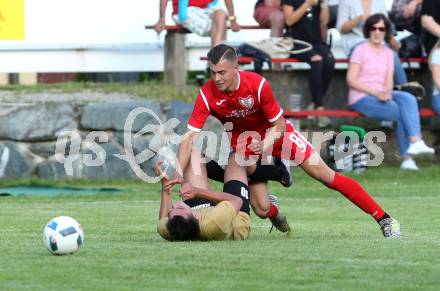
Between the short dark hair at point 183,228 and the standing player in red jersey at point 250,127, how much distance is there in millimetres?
582

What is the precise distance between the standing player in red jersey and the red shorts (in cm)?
705

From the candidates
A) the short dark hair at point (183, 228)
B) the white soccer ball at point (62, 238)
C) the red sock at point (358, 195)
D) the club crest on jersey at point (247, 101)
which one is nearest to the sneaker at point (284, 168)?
the red sock at point (358, 195)

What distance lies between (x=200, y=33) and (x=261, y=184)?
6.62m

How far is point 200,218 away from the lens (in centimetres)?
1005

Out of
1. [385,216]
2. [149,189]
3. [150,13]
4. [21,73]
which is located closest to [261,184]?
[385,216]

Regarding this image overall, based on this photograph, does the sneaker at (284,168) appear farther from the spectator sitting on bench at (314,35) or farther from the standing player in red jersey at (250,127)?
the spectator sitting on bench at (314,35)

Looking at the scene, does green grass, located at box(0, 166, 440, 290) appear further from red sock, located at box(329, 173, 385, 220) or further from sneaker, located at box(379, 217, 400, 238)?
red sock, located at box(329, 173, 385, 220)

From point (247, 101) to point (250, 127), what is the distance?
1.69ft

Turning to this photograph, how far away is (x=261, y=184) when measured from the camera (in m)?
11.6

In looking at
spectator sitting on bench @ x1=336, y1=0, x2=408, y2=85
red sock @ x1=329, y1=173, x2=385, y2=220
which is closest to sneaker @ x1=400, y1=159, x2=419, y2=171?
spectator sitting on bench @ x1=336, y1=0, x2=408, y2=85

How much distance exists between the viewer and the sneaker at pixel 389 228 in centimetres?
1071

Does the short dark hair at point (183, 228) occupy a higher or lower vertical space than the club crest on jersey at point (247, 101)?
lower

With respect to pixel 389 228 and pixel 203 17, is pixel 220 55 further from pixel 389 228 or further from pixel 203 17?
pixel 203 17

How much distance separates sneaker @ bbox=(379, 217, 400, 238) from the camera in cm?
1071
